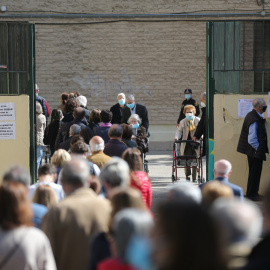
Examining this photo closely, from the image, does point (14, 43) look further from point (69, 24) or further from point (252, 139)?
point (69, 24)

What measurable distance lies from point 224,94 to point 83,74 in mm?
8730

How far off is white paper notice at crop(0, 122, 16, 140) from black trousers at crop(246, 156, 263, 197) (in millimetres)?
3797

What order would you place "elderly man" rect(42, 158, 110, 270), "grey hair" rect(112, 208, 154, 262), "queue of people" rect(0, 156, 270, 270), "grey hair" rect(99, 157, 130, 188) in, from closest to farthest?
"queue of people" rect(0, 156, 270, 270) → "grey hair" rect(112, 208, 154, 262) → "elderly man" rect(42, 158, 110, 270) → "grey hair" rect(99, 157, 130, 188)

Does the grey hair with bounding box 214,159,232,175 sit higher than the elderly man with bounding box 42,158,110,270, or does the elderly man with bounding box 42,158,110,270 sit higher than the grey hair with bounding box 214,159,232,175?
the grey hair with bounding box 214,159,232,175

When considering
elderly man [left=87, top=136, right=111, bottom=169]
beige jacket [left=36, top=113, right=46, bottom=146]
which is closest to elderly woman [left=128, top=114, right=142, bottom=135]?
beige jacket [left=36, top=113, right=46, bottom=146]

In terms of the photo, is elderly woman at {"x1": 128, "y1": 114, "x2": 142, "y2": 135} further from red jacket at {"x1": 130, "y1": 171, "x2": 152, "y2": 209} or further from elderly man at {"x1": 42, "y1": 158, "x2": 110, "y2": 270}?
elderly man at {"x1": 42, "y1": 158, "x2": 110, "y2": 270}

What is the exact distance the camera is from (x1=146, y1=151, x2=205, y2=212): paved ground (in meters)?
12.6

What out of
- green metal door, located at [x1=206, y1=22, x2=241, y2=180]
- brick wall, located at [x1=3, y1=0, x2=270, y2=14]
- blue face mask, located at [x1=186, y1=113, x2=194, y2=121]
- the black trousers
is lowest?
the black trousers

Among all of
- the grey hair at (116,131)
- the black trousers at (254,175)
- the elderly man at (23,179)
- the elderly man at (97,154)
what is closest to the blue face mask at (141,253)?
the elderly man at (23,179)

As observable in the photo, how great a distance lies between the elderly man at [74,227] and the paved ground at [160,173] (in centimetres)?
545

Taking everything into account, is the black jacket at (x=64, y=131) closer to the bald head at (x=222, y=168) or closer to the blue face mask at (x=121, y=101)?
the blue face mask at (x=121, y=101)

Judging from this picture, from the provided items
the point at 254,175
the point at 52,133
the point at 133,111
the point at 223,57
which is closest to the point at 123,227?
the point at 254,175

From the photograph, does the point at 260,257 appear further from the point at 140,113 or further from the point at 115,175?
the point at 140,113

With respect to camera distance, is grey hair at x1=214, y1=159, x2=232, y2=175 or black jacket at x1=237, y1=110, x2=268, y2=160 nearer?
grey hair at x1=214, y1=159, x2=232, y2=175
